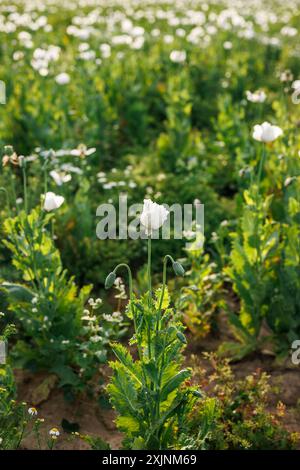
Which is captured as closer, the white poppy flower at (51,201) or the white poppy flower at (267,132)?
the white poppy flower at (51,201)

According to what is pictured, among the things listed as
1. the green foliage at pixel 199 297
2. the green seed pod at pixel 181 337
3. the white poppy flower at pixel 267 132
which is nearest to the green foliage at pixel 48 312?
the green foliage at pixel 199 297

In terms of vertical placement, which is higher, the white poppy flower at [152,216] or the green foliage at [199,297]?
the white poppy flower at [152,216]

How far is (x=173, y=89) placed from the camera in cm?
652

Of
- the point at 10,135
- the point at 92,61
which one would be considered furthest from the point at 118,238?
the point at 92,61

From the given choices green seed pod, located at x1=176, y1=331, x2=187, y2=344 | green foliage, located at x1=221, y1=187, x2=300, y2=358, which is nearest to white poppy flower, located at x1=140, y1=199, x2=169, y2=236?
green seed pod, located at x1=176, y1=331, x2=187, y2=344

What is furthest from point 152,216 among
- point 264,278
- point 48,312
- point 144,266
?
point 144,266

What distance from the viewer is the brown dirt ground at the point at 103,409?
3451 mm

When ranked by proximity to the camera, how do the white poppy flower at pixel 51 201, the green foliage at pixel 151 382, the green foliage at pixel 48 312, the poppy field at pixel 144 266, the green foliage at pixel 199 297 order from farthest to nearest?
the green foliage at pixel 199 297
the green foliage at pixel 48 312
the white poppy flower at pixel 51 201
the poppy field at pixel 144 266
the green foliage at pixel 151 382

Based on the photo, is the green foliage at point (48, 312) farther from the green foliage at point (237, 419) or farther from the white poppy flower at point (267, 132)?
the white poppy flower at point (267, 132)

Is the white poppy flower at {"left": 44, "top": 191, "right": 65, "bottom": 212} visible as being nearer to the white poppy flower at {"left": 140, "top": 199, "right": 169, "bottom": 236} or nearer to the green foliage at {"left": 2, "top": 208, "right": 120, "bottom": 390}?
the green foliage at {"left": 2, "top": 208, "right": 120, "bottom": 390}

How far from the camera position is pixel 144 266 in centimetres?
443

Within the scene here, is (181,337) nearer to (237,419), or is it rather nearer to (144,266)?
(237,419)

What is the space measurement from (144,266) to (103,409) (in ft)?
3.67
